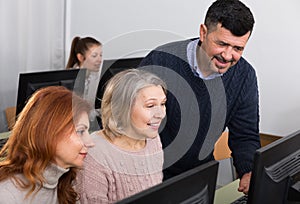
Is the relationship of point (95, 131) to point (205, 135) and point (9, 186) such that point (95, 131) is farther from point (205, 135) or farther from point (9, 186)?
point (205, 135)

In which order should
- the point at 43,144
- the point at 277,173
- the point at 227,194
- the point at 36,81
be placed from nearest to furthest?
1. the point at 277,173
2. the point at 43,144
3. the point at 227,194
4. the point at 36,81

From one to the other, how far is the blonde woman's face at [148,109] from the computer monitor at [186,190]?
0.31m

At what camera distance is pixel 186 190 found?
0.93 m

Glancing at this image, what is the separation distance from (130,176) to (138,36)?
46 cm

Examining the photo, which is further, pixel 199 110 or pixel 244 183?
pixel 244 183

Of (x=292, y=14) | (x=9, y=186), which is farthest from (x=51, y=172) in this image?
(x=292, y=14)

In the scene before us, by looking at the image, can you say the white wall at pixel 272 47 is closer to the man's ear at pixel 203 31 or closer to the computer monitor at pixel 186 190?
the man's ear at pixel 203 31

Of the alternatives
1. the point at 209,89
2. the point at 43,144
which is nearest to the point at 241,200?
the point at 209,89

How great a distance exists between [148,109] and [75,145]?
0.24 metres

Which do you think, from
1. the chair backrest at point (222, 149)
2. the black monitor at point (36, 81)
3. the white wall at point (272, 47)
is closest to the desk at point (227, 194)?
the chair backrest at point (222, 149)

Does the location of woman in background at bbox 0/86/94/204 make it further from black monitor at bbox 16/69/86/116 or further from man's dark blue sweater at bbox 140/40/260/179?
black monitor at bbox 16/69/86/116

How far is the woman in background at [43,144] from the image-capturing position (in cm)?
133

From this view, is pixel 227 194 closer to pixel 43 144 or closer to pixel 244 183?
pixel 244 183

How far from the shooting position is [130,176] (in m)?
→ 1.45
